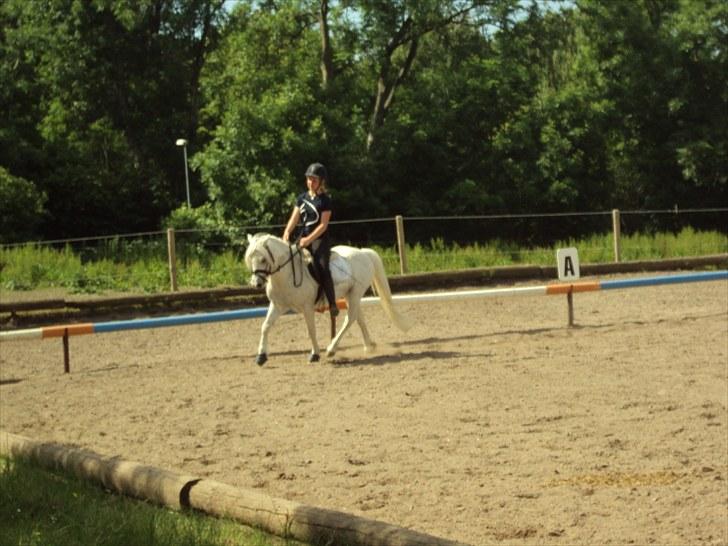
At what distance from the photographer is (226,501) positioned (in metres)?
6.52

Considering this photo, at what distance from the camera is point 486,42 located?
34438mm

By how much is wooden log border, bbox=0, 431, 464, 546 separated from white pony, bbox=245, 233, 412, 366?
231 inches

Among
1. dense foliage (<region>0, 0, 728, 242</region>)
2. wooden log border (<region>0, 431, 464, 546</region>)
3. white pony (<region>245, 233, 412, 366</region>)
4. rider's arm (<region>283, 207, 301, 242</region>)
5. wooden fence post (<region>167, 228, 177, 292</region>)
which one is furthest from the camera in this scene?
dense foliage (<region>0, 0, 728, 242</region>)

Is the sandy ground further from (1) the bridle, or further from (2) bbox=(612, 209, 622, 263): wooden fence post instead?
(2) bbox=(612, 209, 622, 263): wooden fence post

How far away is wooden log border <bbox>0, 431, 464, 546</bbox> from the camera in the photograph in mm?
5766

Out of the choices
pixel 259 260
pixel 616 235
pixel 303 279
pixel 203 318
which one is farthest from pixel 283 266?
pixel 616 235

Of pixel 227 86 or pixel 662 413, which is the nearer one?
pixel 662 413

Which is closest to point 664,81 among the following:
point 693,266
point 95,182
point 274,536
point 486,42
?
point 486,42

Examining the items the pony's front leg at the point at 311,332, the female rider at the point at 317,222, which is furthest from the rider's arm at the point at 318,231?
the pony's front leg at the point at 311,332

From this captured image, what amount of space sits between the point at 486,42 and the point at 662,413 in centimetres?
2456

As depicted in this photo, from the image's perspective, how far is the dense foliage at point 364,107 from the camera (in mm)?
29781

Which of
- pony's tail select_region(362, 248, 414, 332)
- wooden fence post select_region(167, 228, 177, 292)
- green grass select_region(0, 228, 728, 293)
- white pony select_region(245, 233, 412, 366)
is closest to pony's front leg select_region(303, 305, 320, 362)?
white pony select_region(245, 233, 412, 366)

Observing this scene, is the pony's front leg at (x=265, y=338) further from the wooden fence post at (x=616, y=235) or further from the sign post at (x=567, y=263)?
the wooden fence post at (x=616, y=235)

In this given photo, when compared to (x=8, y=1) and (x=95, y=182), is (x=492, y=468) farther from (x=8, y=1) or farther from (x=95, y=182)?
(x=8, y=1)
